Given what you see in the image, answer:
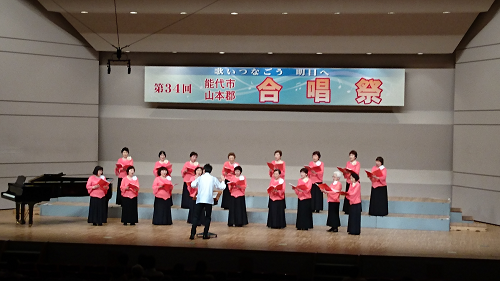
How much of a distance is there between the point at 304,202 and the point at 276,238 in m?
1.16

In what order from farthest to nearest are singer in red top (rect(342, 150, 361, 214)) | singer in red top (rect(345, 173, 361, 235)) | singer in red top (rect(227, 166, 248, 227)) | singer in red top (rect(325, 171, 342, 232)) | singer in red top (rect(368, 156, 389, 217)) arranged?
singer in red top (rect(342, 150, 361, 214))
singer in red top (rect(368, 156, 389, 217))
singer in red top (rect(227, 166, 248, 227))
singer in red top (rect(325, 171, 342, 232))
singer in red top (rect(345, 173, 361, 235))

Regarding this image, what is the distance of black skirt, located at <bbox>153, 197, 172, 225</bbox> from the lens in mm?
11016

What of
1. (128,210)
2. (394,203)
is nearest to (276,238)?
(128,210)

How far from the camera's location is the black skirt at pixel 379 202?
1114cm

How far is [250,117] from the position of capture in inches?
546

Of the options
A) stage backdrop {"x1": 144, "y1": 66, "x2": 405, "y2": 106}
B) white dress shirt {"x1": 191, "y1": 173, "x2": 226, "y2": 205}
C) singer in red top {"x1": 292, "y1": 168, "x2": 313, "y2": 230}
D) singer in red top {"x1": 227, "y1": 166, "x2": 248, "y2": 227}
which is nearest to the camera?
white dress shirt {"x1": 191, "y1": 173, "x2": 226, "y2": 205}

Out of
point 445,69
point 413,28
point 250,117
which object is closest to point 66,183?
point 250,117

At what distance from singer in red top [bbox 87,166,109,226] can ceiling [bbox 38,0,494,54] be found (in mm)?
3394

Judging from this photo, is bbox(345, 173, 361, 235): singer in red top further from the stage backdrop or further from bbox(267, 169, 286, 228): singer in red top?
the stage backdrop

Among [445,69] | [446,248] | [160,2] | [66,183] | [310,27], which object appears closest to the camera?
[446,248]

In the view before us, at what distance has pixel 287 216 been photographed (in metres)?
11.3

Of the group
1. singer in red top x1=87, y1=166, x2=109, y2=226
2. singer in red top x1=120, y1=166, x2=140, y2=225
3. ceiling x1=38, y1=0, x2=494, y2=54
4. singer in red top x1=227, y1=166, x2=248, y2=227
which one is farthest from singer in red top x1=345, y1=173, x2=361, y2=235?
singer in red top x1=87, y1=166, x2=109, y2=226

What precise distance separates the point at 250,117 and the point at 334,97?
74.7 inches

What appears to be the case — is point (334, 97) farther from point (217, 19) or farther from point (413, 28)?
point (217, 19)
